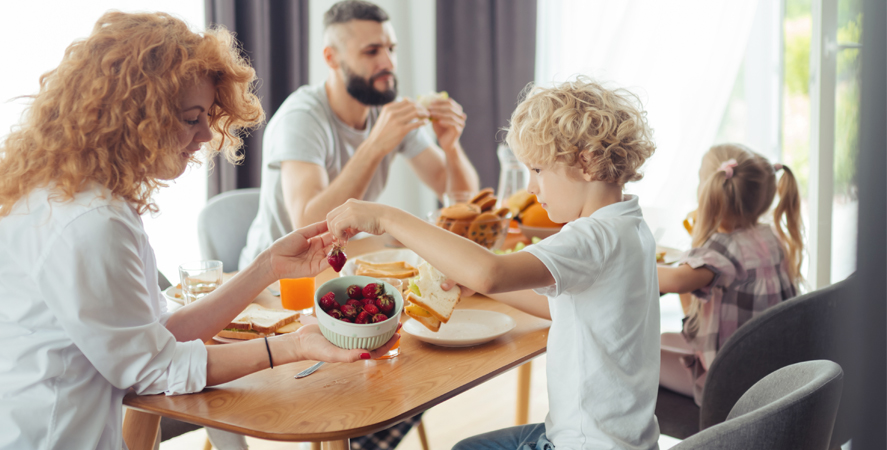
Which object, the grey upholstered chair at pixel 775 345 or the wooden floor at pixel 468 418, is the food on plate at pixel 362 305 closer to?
the grey upholstered chair at pixel 775 345

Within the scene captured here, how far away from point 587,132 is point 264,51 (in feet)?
8.75

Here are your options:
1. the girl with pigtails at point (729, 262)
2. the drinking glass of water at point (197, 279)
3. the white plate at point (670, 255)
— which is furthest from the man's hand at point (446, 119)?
the drinking glass of water at point (197, 279)

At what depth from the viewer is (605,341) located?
3.62 feet

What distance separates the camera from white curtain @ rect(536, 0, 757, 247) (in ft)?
10.8

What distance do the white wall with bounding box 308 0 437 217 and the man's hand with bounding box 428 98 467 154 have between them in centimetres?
183

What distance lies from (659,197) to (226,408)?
3.08 m

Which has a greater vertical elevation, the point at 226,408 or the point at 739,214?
the point at 739,214

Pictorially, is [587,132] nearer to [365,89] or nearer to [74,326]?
[74,326]

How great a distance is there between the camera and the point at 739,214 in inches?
70.9

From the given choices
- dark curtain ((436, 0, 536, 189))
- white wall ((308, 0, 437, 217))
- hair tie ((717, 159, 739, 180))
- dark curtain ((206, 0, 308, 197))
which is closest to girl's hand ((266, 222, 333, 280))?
hair tie ((717, 159, 739, 180))

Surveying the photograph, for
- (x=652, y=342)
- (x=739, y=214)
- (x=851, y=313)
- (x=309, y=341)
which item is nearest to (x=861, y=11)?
(x=739, y=214)

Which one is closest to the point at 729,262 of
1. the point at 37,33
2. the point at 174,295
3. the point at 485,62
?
the point at 174,295

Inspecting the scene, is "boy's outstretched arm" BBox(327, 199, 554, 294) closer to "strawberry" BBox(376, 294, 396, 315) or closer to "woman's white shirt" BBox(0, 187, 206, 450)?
"strawberry" BBox(376, 294, 396, 315)

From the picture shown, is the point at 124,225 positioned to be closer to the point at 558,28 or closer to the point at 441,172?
the point at 441,172
